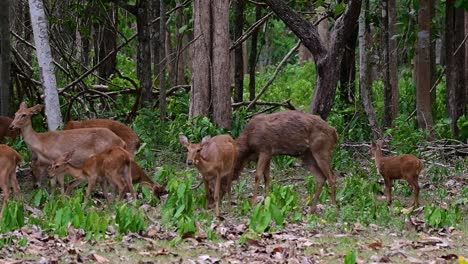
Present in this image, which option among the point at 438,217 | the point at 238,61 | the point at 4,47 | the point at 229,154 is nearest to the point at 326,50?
the point at 229,154

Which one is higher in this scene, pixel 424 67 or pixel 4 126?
pixel 424 67

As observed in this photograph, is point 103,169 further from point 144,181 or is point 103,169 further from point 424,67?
point 424,67

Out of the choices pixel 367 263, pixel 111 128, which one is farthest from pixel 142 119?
pixel 367 263

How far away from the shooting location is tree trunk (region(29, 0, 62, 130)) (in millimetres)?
13250

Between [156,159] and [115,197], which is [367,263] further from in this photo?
[156,159]

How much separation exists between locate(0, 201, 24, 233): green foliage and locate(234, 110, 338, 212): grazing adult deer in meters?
3.62

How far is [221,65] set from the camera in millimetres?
16312

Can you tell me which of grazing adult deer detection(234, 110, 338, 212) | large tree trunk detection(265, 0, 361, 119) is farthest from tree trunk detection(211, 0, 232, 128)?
grazing adult deer detection(234, 110, 338, 212)

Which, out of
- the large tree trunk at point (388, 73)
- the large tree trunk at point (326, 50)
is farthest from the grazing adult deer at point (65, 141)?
the large tree trunk at point (388, 73)

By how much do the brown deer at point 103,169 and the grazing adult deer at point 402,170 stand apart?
3315 mm

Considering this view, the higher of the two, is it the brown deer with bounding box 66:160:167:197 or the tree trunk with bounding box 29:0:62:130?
the tree trunk with bounding box 29:0:62:130

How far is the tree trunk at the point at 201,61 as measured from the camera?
53.5ft

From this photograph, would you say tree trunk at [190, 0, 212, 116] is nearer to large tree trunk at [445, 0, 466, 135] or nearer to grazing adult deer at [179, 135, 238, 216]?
large tree trunk at [445, 0, 466, 135]

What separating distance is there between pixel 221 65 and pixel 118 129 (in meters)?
3.07
